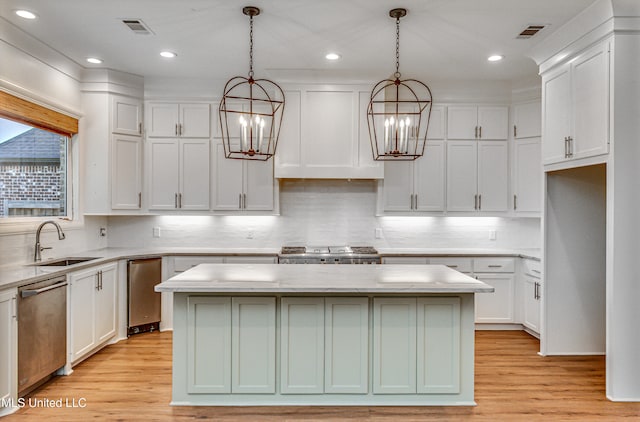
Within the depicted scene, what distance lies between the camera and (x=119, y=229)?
5.10 m

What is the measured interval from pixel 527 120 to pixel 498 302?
2065 mm

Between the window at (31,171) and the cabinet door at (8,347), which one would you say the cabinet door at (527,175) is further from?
the window at (31,171)

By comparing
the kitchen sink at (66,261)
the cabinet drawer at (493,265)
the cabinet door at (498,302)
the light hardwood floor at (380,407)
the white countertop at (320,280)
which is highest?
the white countertop at (320,280)

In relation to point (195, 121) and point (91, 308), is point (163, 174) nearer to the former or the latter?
point (195, 121)

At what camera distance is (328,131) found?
4680 mm

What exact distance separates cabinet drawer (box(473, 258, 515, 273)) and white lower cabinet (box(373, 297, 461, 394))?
2028 mm

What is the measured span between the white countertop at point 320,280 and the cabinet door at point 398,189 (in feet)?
5.50

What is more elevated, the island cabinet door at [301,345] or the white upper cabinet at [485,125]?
the white upper cabinet at [485,125]

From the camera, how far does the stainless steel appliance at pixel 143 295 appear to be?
14.3 feet

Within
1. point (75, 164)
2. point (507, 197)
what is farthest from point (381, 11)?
point (75, 164)

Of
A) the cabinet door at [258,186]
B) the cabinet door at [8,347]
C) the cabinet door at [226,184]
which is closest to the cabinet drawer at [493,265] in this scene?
the cabinet door at [258,186]

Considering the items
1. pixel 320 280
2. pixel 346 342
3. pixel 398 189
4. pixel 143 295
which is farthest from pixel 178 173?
pixel 346 342

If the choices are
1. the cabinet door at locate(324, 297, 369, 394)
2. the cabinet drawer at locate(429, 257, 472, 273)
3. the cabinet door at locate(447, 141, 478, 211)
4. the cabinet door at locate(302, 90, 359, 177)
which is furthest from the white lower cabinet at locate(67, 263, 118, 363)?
the cabinet door at locate(447, 141, 478, 211)

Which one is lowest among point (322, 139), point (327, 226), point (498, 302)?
point (498, 302)
